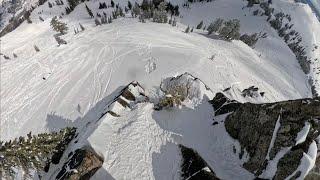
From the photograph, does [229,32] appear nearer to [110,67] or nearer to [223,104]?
[110,67]

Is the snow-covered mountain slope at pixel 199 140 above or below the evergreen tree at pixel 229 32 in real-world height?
above

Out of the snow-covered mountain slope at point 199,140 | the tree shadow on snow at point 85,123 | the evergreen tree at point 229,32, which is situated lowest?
the evergreen tree at point 229,32

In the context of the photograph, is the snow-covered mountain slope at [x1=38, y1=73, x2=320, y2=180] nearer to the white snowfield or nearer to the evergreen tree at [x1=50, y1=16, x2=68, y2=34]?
the white snowfield

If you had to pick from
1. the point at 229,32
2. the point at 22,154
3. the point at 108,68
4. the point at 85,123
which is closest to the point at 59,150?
the point at 85,123

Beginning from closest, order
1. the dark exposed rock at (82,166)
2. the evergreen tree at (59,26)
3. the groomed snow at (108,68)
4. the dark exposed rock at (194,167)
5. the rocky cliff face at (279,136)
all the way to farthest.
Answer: the rocky cliff face at (279,136), the dark exposed rock at (194,167), the dark exposed rock at (82,166), the groomed snow at (108,68), the evergreen tree at (59,26)

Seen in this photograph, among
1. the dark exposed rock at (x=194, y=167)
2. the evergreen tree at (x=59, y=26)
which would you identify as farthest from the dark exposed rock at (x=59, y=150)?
the evergreen tree at (x=59, y=26)

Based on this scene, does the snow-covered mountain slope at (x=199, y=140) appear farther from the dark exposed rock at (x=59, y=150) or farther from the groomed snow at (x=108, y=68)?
the groomed snow at (x=108, y=68)

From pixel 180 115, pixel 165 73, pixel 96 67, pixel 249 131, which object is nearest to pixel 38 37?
→ pixel 96 67

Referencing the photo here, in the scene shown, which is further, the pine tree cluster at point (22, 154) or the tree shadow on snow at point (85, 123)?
the tree shadow on snow at point (85, 123)
